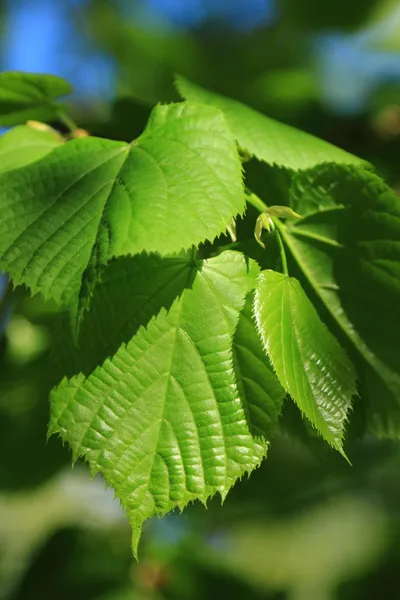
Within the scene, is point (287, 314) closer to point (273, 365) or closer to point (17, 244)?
point (273, 365)

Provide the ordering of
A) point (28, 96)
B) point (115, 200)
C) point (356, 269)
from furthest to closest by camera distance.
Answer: point (28, 96) → point (356, 269) → point (115, 200)

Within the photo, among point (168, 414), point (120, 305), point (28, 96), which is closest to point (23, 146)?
A: point (28, 96)

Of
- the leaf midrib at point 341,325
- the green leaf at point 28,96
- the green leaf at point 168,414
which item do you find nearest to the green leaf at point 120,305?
the green leaf at point 168,414

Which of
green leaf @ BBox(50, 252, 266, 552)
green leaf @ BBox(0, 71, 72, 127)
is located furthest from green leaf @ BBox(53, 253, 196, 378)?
green leaf @ BBox(0, 71, 72, 127)

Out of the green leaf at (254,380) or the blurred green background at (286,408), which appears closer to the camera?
the green leaf at (254,380)

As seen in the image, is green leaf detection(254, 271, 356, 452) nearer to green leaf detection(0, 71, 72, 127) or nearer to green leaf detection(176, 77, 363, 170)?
green leaf detection(176, 77, 363, 170)

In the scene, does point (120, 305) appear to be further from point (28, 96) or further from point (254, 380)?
point (28, 96)

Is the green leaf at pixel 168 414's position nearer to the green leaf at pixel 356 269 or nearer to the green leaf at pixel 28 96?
the green leaf at pixel 356 269
